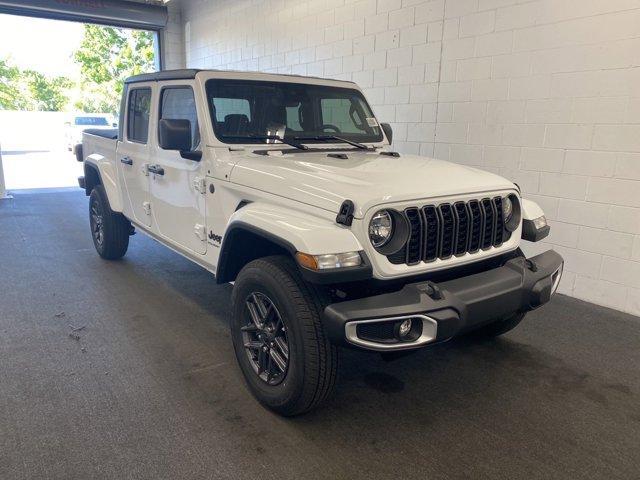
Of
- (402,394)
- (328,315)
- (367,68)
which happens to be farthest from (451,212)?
(367,68)

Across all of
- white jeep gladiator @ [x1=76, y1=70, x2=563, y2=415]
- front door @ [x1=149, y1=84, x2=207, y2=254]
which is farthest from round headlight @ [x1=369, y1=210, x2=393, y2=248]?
front door @ [x1=149, y1=84, x2=207, y2=254]

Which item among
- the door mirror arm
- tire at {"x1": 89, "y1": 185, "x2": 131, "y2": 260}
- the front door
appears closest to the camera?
the door mirror arm

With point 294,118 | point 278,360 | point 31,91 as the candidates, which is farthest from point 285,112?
point 31,91

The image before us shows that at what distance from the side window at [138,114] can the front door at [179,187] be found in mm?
297

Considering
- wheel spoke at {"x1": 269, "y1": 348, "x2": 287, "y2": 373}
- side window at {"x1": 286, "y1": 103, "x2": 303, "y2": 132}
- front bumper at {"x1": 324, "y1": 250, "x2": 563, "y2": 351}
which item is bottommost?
wheel spoke at {"x1": 269, "y1": 348, "x2": 287, "y2": 373}

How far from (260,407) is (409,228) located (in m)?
1.24

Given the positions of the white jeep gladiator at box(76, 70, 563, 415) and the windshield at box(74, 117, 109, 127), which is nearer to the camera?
the white jeep gladiator at box(76, 70, 563, 415)

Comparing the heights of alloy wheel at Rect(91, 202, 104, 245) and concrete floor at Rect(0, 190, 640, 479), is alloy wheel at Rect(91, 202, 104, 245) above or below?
above

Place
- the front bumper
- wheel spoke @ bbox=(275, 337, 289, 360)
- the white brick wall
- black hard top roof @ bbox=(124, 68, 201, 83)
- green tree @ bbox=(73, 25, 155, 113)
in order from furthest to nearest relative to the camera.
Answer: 1. green tree @ bbox=(73, 25, 155, 113)
2. the white brick wall
3. black hard top roof @ bbox=(124, 68, 201, 83)
4. wheel spoke @ bbox=(275, 337, 289, 360)
5. the front bumper

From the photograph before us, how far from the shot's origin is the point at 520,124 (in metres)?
4.48

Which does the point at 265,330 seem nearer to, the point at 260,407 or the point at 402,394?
the point at 260,407

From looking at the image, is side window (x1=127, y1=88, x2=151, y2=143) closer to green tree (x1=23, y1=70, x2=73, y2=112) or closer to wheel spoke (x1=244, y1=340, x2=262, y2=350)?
wheel spoke (x1=244, y1=340, x2=262, y2=350)

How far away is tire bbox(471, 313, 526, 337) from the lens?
3214 mm

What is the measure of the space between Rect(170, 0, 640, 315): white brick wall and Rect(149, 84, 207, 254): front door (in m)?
2.88
